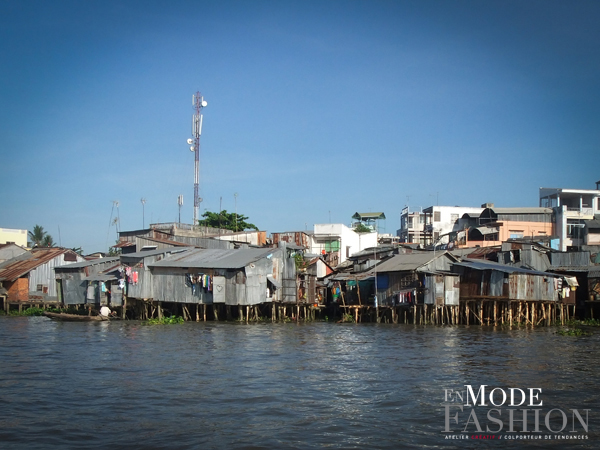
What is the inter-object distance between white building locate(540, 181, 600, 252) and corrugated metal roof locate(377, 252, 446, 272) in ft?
59.4

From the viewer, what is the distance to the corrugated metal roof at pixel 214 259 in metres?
34.2

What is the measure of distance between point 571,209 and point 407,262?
2514 centimetres

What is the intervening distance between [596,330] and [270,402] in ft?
77.7

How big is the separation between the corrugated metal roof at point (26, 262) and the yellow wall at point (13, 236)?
12439 millimetres

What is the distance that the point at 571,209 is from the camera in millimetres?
53438

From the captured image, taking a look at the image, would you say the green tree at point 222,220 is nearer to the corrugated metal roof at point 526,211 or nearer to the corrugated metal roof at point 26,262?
the corrugated metal roof at point 26,262

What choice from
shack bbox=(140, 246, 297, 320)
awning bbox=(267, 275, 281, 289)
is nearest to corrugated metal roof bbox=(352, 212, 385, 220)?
shack bbox=(140, 246, 297, 320)

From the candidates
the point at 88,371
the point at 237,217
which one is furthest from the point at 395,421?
the point at 237,217

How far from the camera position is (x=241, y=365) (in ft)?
61.4

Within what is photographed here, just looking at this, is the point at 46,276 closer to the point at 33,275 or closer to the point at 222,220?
the point at 33,275

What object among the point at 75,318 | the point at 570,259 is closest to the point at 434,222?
the point at 570,259

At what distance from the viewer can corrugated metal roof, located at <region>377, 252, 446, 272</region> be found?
34.5 meters

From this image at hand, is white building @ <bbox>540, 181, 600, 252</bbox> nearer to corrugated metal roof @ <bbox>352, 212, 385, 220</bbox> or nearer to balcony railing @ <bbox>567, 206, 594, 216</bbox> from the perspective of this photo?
balcony railing @ <bbox>567, 206, 594, 216</bbox>

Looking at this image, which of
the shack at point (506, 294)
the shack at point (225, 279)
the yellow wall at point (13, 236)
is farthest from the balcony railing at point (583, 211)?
the yellow wall at point (13, 236)
